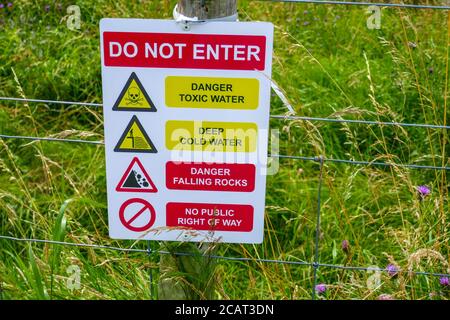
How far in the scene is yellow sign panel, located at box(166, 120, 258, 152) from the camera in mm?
1914

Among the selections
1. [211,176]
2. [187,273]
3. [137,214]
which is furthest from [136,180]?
[187,273]

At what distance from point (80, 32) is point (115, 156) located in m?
2.44

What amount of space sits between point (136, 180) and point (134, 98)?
0.23 m

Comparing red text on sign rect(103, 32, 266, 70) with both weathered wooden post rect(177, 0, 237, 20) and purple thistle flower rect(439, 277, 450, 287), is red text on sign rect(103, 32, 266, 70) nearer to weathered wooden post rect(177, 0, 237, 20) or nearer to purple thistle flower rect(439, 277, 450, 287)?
weathered wooden post rect(177, 0, 237, 20)

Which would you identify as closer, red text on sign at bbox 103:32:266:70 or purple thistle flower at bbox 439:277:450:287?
red text on sign at bbox 103:32:266:70

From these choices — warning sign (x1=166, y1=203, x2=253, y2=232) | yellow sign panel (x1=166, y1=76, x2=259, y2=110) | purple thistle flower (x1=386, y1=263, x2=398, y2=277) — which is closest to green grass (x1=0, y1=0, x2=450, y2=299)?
purple thistle flower (x1=386, y1=263, x2=398, y2=277)

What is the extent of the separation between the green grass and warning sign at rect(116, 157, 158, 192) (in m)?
0.22

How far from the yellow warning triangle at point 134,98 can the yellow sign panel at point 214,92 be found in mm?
60

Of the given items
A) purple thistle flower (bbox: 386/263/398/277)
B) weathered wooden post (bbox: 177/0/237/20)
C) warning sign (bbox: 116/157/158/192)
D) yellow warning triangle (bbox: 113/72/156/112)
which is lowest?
purple thistle flower (bbox: 386/263/398/277)

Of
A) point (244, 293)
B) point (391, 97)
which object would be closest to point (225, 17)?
point (244, 293)

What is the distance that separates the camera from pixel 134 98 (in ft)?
6.29

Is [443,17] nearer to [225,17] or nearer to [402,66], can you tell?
[402,66]

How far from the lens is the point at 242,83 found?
1.89 metres

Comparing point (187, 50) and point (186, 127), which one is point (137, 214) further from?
point (187, 50)
